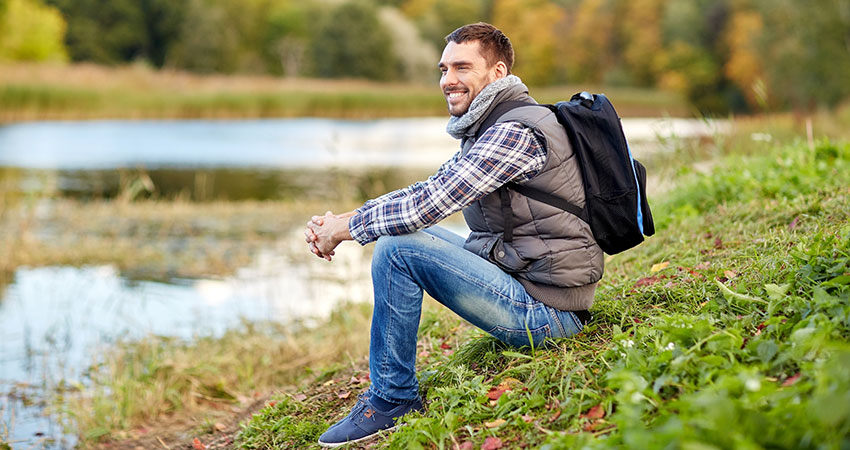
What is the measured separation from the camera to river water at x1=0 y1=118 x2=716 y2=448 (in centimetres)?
543

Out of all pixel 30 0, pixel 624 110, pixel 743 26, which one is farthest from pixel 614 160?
pixel 30 0

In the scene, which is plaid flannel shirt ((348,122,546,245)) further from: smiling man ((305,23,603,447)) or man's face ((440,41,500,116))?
man's face ((440,41,500,116))

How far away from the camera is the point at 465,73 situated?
308cm

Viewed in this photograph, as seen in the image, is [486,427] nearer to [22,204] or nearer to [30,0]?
[22,204]

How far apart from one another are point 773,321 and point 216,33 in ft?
180

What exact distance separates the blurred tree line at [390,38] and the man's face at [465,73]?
39.8 m

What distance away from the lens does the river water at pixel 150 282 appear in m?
5.43

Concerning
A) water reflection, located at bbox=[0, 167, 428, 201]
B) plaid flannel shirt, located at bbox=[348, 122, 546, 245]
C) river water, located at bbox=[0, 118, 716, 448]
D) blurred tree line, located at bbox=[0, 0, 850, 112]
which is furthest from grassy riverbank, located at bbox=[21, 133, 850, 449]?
blurred tree line, located at bbox=[0, 0, 850, 112]

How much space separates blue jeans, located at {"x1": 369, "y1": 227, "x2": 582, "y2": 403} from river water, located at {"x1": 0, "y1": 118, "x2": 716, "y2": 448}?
7.23 ft

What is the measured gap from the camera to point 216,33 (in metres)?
53.3

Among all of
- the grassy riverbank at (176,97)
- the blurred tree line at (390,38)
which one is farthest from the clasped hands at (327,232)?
the blurred tree line at (390,38)

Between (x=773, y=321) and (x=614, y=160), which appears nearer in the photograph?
(x=773, y=321)

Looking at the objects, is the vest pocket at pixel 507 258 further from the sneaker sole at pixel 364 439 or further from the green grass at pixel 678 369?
the sneaker sole at pixel 364 439

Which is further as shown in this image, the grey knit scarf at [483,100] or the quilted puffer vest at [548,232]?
the grey knit scarf at [483,100]
